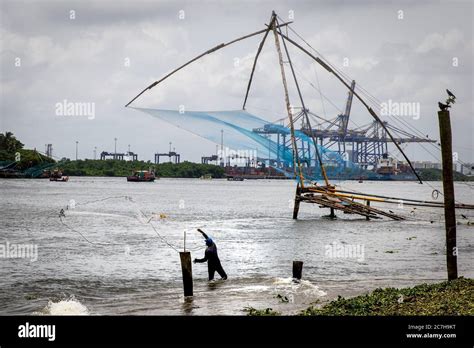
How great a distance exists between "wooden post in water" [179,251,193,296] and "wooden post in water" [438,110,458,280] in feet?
19.7

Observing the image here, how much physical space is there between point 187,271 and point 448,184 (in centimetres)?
649

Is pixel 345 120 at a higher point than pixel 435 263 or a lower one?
higher

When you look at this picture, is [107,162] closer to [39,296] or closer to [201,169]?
[201,169]

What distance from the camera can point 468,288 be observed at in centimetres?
1371

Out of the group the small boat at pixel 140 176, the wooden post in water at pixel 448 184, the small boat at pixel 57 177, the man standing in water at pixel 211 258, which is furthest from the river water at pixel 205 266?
the small boat at pixel 140 176

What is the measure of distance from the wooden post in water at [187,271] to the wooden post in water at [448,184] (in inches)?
237

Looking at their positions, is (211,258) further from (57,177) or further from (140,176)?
(57,177)

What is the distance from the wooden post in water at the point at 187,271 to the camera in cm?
1573

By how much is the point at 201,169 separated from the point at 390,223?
483ft

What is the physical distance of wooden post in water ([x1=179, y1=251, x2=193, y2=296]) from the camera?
51.6ft

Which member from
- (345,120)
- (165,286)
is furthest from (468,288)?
(345,120)
